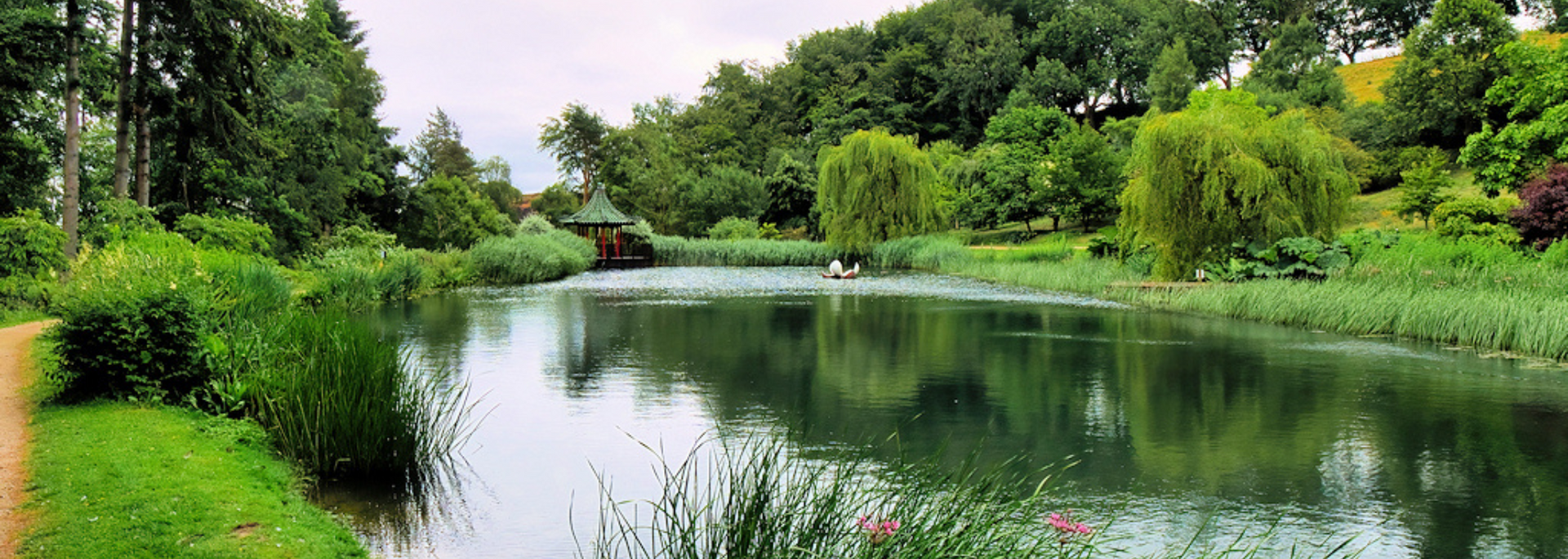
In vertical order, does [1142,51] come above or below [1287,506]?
above

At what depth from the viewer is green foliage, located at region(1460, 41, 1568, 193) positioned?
2489cm

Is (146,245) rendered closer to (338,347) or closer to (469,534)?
(338,347)

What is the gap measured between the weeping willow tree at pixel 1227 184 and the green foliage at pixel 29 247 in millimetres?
17668

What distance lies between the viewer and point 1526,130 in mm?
25250

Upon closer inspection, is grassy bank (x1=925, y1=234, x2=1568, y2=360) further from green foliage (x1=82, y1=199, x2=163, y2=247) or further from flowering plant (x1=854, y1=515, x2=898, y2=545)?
green foliage (x1=82, y1=199, x2=163, y2=247)

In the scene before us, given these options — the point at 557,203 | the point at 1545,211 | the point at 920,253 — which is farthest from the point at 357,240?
the point at 557,203

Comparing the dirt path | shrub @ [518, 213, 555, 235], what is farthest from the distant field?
the dirt path

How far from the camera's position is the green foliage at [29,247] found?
13.8 meters

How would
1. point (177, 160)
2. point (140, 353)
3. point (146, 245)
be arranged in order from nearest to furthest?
point (140, 353) < point (146, 245) < point (177, 160)

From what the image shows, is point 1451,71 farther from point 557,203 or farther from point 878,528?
point 557,203

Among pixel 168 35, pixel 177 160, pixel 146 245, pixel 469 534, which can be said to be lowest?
pixel 469 534

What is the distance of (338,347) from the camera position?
6332mm

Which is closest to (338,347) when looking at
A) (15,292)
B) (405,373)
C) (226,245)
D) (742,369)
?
(405,373)

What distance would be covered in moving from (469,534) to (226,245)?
→ 48.9 ft
